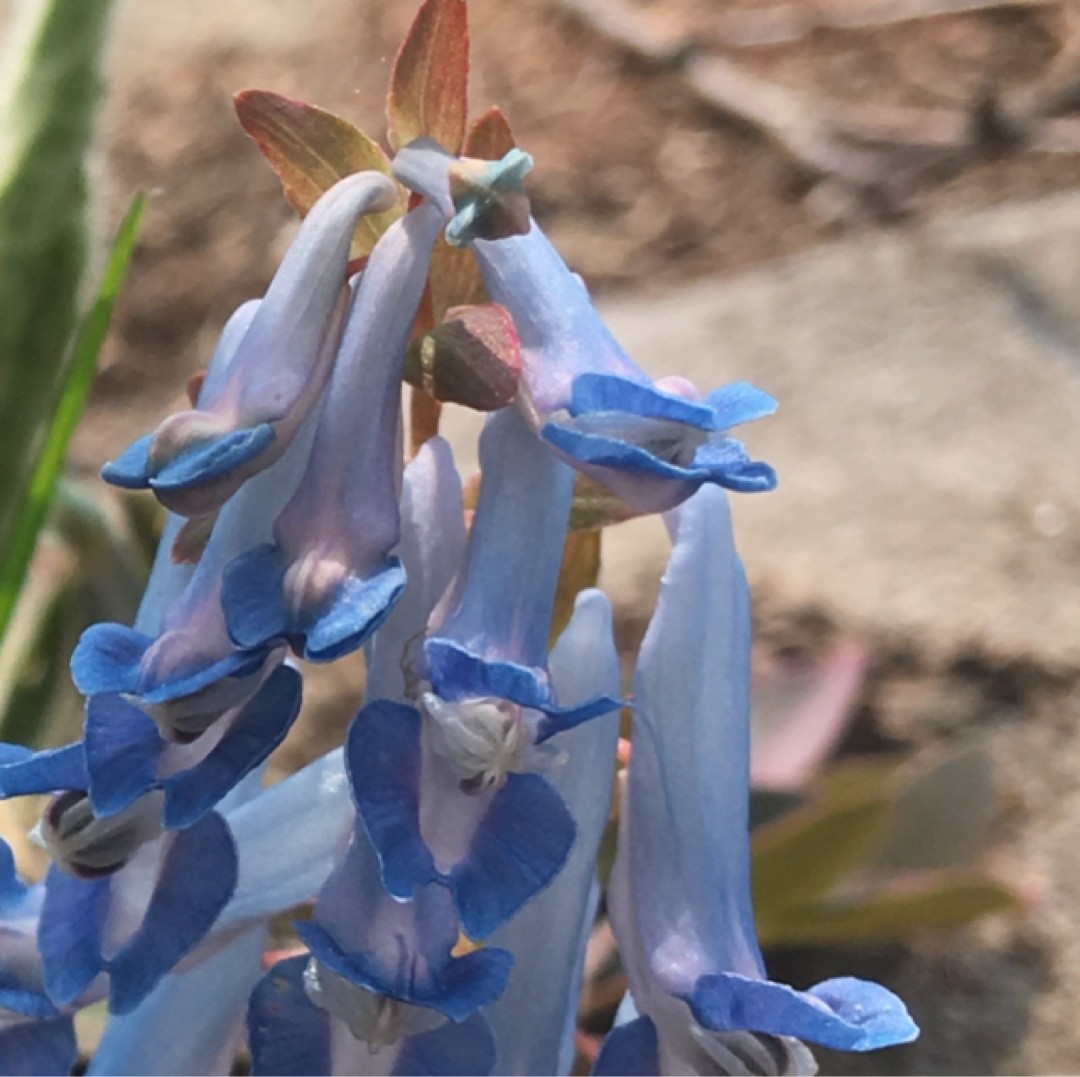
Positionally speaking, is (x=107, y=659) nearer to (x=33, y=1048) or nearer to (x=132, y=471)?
(x=132, y=471)

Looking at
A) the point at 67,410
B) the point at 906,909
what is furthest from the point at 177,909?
the point at 906,909

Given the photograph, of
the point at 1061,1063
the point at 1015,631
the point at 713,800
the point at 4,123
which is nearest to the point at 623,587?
the point at 1015,631

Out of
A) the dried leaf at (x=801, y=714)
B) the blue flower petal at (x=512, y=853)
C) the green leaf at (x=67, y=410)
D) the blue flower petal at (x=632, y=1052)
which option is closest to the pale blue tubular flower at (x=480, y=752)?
the blue flower petal at (x=512, y=853)

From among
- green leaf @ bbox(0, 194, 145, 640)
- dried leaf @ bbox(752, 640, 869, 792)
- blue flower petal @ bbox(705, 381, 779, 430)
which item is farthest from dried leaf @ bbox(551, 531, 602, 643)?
dried leaf @ bbox(752, 640, 869, 792)

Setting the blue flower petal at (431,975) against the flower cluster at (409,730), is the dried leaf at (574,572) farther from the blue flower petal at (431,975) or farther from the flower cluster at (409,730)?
the blue flower petal at (431,975)

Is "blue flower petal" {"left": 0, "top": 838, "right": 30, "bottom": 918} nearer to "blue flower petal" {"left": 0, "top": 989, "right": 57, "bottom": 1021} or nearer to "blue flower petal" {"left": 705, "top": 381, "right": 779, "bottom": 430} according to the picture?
"blue flower petal" {"left": 0, "top": 989, "right": 57, "bottom": 1021}

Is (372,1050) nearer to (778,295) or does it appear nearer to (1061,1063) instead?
(1061,1063)
